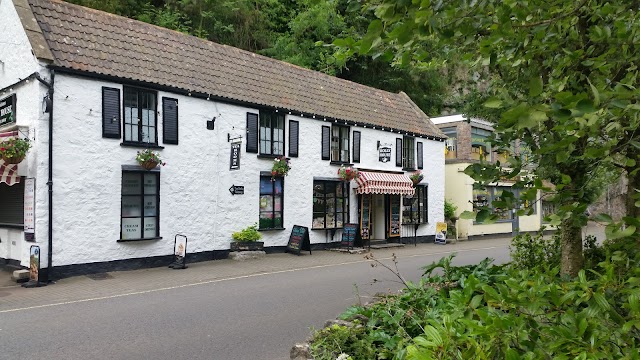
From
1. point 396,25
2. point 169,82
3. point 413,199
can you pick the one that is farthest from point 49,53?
point 413,199

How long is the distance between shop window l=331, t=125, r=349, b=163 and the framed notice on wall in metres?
10.6

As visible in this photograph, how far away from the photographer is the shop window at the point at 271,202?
53.8 ft

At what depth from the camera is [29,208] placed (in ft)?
38.0

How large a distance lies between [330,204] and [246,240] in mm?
4517

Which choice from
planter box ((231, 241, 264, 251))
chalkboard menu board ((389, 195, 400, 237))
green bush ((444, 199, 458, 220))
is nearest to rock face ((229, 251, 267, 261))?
planter box ((231, 241, 264, 251))

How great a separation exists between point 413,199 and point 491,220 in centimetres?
2042

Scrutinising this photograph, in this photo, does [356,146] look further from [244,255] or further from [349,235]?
[244,255]

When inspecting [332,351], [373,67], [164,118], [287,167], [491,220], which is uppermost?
[373,67]

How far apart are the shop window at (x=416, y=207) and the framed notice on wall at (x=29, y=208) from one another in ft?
49.7

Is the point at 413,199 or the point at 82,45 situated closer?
the point at 82,45

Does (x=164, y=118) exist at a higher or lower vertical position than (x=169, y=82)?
lower

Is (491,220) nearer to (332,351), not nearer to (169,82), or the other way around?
(332,351)

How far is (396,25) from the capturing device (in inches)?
105

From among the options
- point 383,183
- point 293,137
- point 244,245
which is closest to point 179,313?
point 244,245
